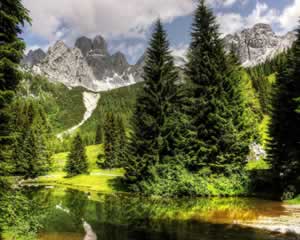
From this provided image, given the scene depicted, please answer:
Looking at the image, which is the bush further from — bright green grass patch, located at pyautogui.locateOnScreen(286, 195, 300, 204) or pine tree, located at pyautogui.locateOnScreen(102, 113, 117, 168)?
pine tree, located at pyautogui.locateOnScreen(102, 113, 117, 168)

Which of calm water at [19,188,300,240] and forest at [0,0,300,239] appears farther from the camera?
forest at [0,0,300,239]

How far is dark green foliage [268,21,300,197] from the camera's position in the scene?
1186 inches

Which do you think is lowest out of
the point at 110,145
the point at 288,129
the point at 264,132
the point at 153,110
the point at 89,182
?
the point at 89,182

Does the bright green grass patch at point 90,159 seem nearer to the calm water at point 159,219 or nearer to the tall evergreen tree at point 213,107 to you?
the tall evergreen tree at point 213,107

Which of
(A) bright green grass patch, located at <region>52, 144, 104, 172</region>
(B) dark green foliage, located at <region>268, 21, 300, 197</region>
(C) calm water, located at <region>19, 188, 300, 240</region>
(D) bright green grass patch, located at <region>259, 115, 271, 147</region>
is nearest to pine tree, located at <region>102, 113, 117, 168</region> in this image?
(A) bright green grass patch, located at <region>52, 144, 104, 172</region>

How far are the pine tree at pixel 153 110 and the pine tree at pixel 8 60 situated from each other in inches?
882

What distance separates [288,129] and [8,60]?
2818cm

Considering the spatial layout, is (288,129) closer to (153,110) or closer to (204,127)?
(204,127)

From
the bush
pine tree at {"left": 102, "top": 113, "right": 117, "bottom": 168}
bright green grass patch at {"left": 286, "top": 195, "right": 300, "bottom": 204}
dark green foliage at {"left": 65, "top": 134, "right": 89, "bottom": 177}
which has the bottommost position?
bright green grass patch at {"left": 286, "top": 195, "right": 300, "bottom": 204}

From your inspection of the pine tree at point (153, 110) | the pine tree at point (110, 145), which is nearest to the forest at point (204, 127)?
the pine tree at point (153, 110)

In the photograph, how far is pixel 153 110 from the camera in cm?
3888

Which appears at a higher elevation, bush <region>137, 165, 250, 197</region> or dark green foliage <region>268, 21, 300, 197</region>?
dark green foliage <region>268, 21, 300, 197</region>

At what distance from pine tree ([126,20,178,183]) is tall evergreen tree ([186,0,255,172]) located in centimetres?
307

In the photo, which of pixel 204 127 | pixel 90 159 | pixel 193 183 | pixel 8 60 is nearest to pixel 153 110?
pixel 204 127
